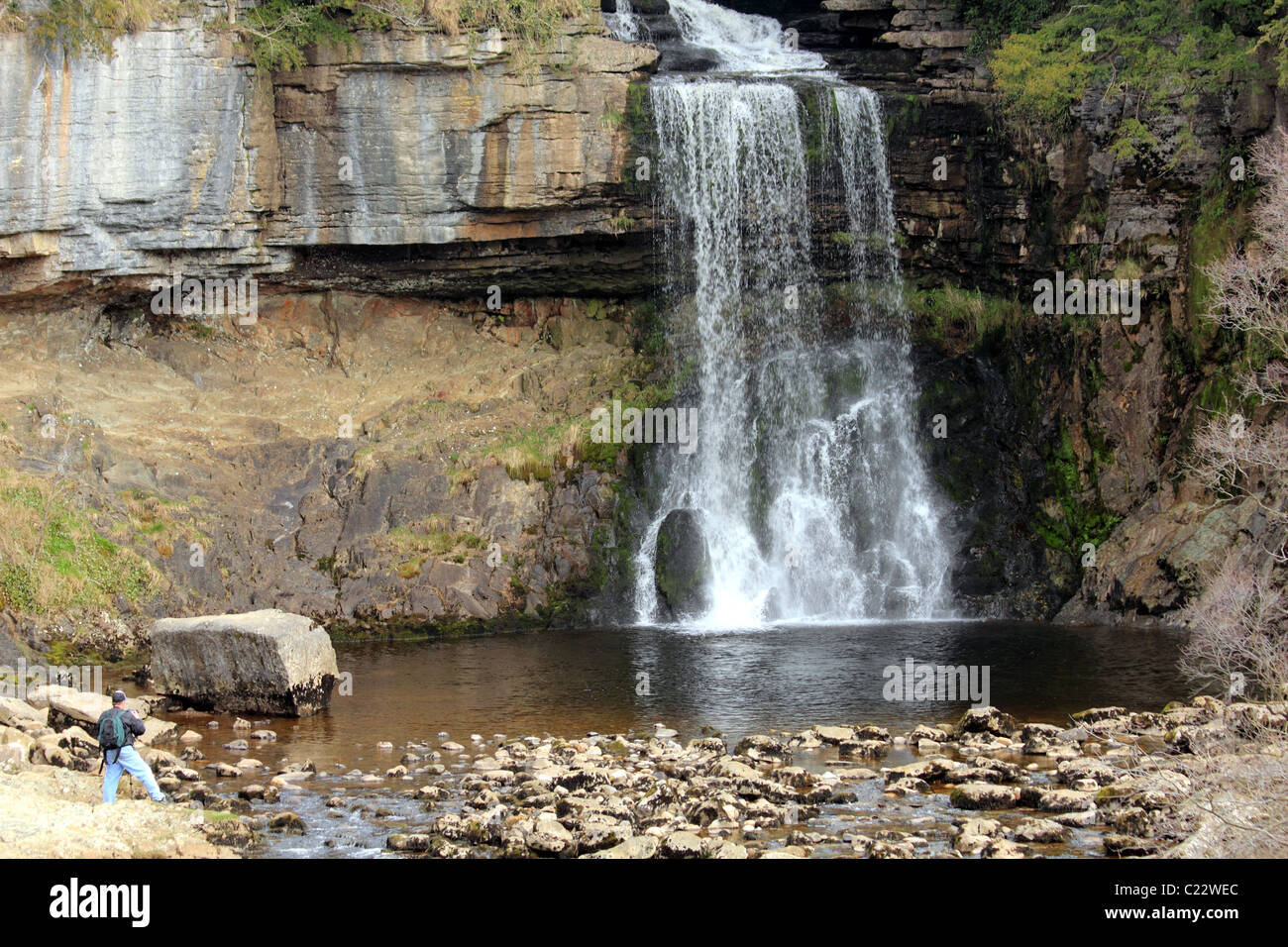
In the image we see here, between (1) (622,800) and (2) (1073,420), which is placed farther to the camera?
(2) (1073,420)

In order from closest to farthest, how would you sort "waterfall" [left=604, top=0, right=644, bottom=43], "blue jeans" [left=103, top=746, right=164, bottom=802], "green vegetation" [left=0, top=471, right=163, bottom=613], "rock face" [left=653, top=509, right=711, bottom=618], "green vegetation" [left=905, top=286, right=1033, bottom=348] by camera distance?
1. "blue jeans" [left=103, top=746, right=164, bottom=802]
2. "green vegetation" [left=0, top=471, right=163, bottom=613]
3. "rock face" [left=653, top=509, right=711, bottom=618]
4. "green vegetation" [left=905, top=286, right=1033, bottom=348]
5. "waterfall" [left=604, top=0, right=644, bottom=43]

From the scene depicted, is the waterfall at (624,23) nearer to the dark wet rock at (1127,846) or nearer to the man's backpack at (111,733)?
the man's backpack at (111,733)

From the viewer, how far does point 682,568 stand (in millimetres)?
28266

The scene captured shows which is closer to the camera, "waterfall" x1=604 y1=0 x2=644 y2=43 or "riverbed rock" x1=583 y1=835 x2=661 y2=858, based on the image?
"riverbed rock" x1=583 y1=835 x2=661 y2=858

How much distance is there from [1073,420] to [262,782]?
20.1 m

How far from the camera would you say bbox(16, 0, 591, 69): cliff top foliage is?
2683 centimetres

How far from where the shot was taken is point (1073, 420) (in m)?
28.8

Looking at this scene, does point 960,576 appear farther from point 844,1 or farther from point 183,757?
point 183,757

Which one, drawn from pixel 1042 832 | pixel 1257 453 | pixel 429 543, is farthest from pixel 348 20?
pixel 1042 832

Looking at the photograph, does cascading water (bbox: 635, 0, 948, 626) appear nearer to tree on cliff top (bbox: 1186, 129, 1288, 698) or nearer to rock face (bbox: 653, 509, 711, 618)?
rock face (bbox: 653, 509, 711, 618)

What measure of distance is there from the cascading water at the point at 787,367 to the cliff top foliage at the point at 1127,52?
355cm

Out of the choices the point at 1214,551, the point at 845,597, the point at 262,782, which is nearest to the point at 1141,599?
the point at 1214,551

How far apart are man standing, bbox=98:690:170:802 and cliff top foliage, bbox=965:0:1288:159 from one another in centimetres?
2282

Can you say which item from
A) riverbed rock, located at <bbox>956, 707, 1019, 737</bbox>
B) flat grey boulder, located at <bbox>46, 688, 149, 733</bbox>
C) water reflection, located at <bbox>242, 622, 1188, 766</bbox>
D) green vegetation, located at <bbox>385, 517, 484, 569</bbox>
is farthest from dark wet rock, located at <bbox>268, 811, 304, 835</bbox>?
green vegetation, located at <bbox>385, 517, 484, 569</bbox>
